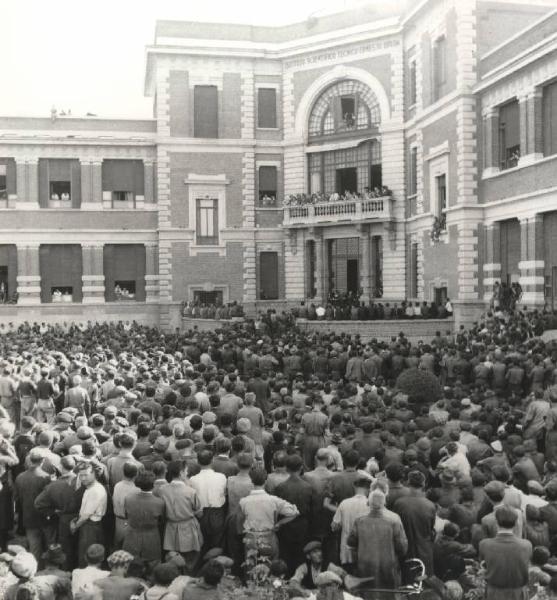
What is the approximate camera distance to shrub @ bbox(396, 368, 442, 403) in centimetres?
1497

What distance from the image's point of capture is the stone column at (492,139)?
28.2 metres

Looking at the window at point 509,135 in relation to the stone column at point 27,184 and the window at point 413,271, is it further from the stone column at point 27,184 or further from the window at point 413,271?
the stone column at point 27,184

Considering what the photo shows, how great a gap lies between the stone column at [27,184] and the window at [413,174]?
18.0 meters

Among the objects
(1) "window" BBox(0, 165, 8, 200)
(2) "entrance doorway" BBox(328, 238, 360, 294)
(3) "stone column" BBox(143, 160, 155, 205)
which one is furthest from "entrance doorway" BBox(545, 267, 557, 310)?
(1) "window" BBox(0, 165, 8, 200)

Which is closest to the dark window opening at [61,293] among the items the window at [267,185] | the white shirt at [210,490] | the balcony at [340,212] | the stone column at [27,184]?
the stone column at [27,184]

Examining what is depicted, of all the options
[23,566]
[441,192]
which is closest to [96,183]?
[441,192]

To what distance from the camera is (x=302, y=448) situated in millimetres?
11492

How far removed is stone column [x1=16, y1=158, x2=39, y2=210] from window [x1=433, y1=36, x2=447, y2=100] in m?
19.2

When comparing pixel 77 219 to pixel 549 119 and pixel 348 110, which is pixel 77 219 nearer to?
pixel 348 110

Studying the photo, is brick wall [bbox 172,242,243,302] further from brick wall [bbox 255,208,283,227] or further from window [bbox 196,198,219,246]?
brick wall [bbox 255,208,283,227]

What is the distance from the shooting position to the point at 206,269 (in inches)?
1521

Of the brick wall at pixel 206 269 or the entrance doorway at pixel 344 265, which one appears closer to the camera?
the entrance doorway at pixel 344 265

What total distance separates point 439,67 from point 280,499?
27327 mm

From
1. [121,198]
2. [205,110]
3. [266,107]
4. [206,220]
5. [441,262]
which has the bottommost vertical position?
[441,262]
